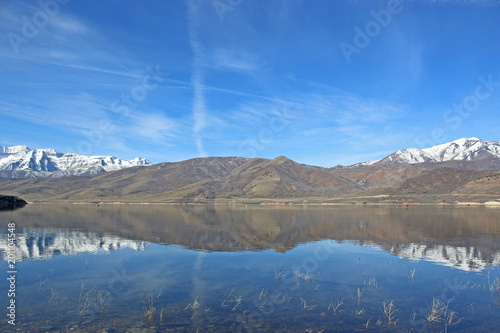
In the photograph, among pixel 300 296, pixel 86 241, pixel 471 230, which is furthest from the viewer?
pixel 471 230

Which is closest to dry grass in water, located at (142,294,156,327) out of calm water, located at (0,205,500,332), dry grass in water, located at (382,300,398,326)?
calm water, located at (0,205,500,332)

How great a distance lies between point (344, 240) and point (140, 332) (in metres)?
33.9

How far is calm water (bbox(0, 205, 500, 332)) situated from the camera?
16547 mm

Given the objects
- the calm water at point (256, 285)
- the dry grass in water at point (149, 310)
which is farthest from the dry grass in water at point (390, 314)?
the dry grass in water at point (149, 310)

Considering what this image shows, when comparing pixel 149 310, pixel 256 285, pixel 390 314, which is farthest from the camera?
pixel 256 285

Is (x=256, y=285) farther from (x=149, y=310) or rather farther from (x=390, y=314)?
(x=390, y=314)

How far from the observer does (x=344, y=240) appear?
43531 mm

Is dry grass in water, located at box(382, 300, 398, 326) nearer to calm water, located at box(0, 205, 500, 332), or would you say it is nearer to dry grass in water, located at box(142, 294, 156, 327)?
calm water, located at box(0, 205, 500, 332)

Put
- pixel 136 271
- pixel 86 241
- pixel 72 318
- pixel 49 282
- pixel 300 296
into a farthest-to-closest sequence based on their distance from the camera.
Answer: pixel 86 241
pixel 136 271
pixel 49 282
pixel 300 296
pixel 72 318

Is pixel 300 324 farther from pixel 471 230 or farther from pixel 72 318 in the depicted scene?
pixel 471 230

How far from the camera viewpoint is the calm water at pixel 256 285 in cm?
1655

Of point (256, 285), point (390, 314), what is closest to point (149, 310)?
point (256, 285)

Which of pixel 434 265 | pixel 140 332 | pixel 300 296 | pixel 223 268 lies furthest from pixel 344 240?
pixel 140 332

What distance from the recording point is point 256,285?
75.8ft
